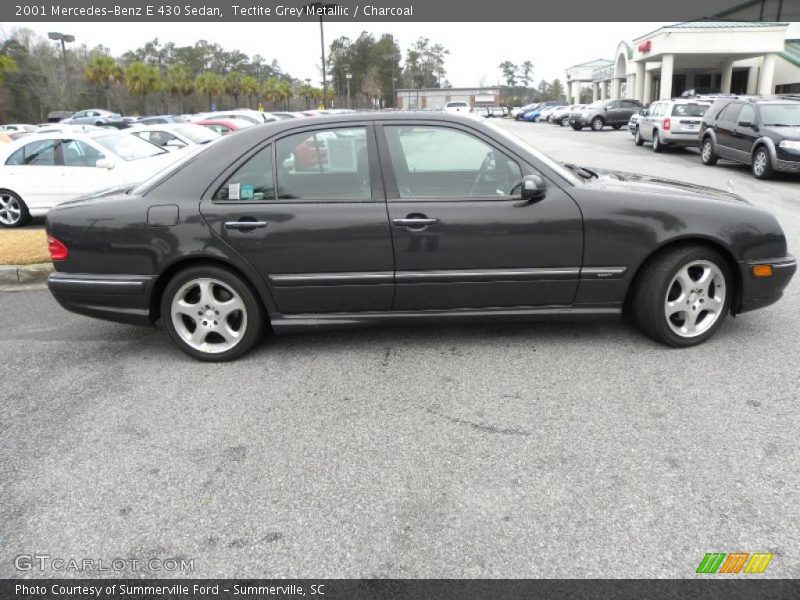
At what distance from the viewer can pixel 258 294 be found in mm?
4246

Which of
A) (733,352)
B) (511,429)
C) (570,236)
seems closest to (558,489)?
(511,429)

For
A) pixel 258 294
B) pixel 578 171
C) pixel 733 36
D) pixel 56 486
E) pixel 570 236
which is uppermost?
pixel 733 36

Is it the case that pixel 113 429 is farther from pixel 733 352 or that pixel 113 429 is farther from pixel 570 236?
pixel 733 352

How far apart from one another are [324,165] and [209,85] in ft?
239

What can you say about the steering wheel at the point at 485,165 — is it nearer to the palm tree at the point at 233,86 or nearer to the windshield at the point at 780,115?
the windshield at the point at 780,115

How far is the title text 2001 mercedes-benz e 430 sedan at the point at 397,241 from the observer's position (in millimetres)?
4062

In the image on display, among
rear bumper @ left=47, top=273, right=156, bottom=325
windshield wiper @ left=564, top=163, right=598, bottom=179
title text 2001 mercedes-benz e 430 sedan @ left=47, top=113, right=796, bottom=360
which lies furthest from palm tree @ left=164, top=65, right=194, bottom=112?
windshield wiper @ left=564, top=163, right=598, bottom=179

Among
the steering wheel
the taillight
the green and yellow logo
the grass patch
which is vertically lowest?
the green and yellow logo

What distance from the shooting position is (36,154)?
32.8 ft

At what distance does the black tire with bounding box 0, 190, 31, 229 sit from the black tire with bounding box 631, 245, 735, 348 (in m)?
9.33

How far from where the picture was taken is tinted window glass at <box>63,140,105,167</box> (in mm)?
9859

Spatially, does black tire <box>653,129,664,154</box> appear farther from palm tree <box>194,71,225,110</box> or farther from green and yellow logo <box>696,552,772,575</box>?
palm tree <box>194,71,225,110</box>

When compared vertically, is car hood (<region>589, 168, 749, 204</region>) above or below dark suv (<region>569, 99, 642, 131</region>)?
below

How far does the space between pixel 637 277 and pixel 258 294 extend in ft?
8.34
